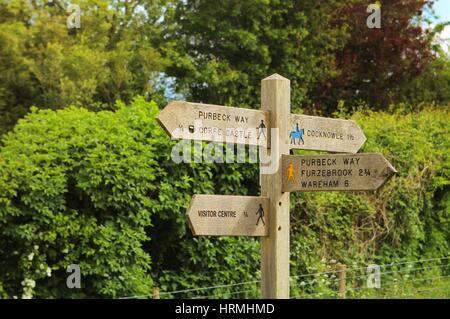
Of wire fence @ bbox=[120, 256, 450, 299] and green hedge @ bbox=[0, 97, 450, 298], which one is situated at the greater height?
green hedge @ bbox=[0, 97, 450, 298]

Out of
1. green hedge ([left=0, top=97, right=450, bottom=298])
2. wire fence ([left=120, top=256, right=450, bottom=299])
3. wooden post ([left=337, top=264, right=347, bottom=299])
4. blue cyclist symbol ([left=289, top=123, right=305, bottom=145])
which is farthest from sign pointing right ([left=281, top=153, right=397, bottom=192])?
wooden post ([left=337, top=264, right=347, bottom=299])

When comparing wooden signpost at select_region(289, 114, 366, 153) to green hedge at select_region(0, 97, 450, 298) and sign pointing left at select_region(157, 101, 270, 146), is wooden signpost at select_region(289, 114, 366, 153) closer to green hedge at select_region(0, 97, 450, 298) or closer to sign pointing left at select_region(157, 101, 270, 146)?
sign pointing left at select_region(157, 101, 270, 146)

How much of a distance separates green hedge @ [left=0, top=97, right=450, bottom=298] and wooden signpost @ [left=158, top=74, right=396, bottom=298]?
4815 millimetres

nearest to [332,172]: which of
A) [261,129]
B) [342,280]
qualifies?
[261,129]

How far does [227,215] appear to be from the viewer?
610 cm

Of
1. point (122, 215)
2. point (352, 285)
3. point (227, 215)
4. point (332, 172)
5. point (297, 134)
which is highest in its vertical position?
point (297, 134)

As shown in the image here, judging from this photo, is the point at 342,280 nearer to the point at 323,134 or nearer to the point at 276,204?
the point at 323,134

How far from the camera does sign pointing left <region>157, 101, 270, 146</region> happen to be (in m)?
5.93

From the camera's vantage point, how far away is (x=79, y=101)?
79.6ft

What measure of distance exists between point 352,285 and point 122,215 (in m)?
4.19

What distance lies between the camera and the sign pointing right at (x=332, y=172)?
6.05 meters

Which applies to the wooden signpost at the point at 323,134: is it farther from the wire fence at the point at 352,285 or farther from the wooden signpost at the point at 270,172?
the wire fence at the point at 352,285

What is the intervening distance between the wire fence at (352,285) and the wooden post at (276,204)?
4907 millimetres
